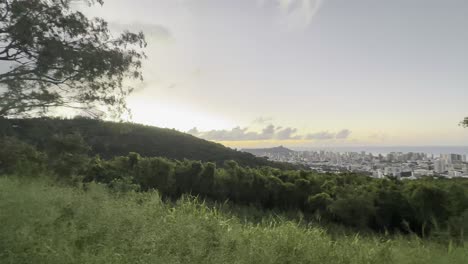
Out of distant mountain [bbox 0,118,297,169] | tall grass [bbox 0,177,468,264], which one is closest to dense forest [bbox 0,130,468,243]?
tall grass [bbox 0,177,468,264]

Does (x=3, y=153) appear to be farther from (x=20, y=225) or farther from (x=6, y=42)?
(x=20, y=225)

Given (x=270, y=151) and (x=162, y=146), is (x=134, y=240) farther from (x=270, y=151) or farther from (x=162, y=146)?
(x=270, y=151)

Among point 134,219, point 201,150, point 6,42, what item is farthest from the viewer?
point 201,150

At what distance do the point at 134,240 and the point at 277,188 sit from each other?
1582 cm

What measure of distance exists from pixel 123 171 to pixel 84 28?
11.0m

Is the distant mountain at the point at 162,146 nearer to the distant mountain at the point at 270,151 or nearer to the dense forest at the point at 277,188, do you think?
the distant mountain at the point at 270,151

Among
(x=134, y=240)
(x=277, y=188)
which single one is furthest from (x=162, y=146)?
(x=134, y=240)

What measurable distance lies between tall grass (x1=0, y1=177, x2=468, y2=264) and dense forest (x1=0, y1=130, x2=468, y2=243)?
533cm

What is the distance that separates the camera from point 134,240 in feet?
15.3

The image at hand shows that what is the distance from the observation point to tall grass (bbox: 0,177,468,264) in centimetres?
405

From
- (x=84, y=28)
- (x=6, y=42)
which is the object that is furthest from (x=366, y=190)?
(x=6, y=42)

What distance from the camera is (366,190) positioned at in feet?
60.2

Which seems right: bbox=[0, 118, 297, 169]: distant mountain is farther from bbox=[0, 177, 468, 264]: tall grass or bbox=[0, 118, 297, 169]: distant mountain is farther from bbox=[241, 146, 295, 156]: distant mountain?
bbox=[0, 177, 468, 264]: tall grass

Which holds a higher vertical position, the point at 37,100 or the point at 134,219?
the point at 37,100
